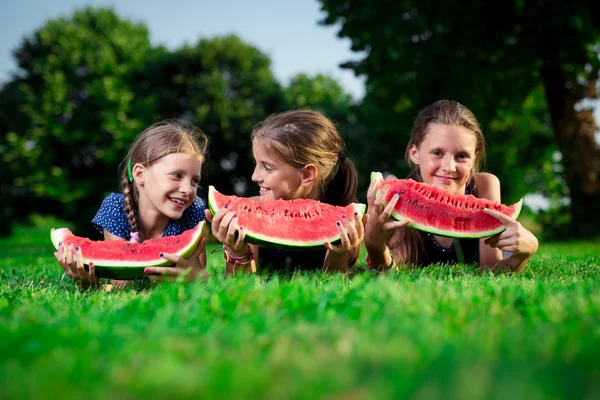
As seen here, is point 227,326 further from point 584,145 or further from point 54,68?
point 54,68

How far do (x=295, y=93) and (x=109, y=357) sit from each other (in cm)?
3019

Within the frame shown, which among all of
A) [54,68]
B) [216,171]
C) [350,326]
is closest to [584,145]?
[350,326]

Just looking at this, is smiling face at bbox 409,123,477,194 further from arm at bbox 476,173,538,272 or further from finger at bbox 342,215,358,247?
finger at bbox 342,215,358,247

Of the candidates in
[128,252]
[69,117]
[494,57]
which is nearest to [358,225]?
[128,252]

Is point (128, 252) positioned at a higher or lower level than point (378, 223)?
lower

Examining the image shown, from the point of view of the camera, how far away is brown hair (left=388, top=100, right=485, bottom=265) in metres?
4.76

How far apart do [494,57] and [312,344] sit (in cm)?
1352

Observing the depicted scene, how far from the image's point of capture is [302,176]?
4.69 m

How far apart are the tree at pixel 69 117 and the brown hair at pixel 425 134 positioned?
23027mm

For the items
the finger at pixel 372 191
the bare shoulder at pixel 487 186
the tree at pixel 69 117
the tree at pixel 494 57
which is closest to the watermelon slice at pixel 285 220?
the finger at pixel 372 191

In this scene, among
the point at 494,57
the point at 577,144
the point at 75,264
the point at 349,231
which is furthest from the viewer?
the point at 577,144

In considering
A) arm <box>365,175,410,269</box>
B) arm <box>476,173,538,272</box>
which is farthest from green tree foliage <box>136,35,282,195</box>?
arm <box>365,175,410,269</box>

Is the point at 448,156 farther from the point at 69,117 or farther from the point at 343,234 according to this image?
the point at 69,117

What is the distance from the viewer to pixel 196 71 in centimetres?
2956
